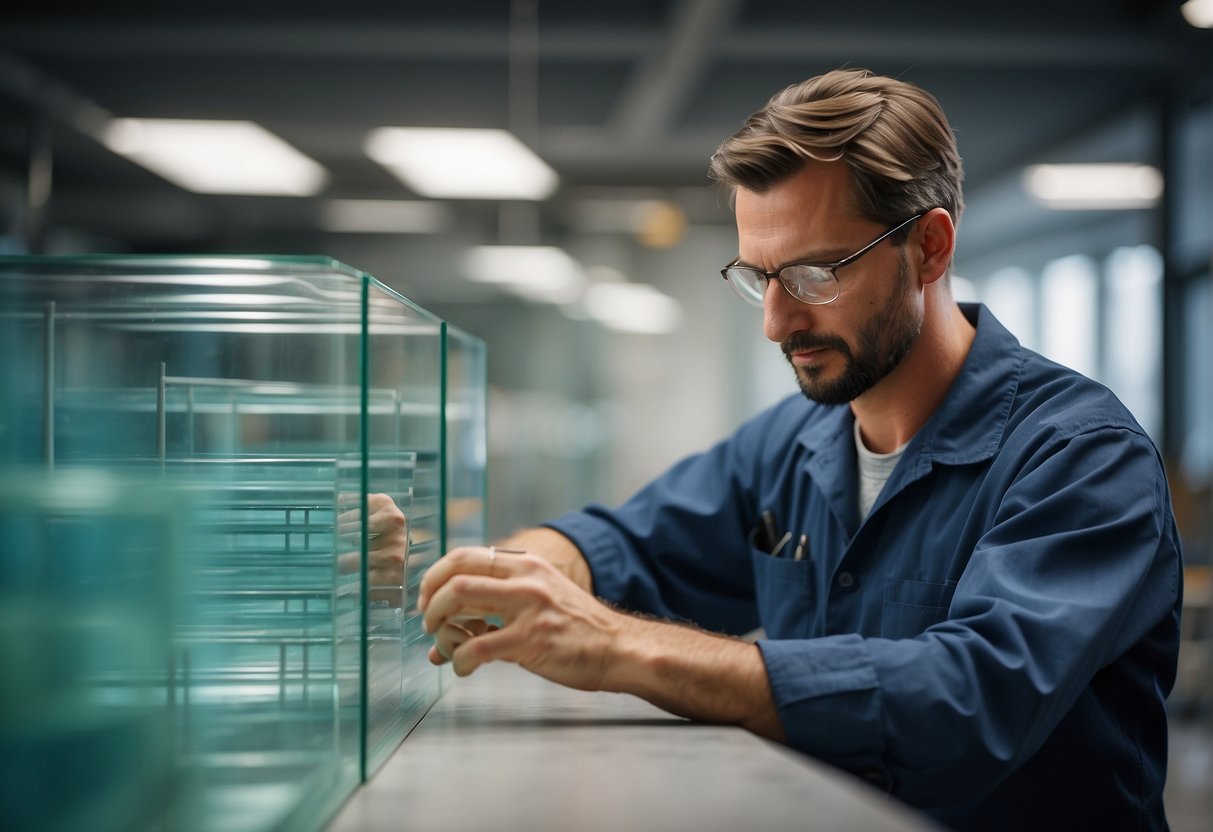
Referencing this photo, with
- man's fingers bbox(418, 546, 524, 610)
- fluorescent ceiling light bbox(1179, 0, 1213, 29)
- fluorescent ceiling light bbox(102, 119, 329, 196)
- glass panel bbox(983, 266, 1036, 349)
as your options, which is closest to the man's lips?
man's fingers bbox(418, 546, 524, 610)

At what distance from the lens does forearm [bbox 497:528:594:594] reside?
4.06ft

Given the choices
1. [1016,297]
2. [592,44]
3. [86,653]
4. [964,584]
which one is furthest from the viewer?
[1016,297]

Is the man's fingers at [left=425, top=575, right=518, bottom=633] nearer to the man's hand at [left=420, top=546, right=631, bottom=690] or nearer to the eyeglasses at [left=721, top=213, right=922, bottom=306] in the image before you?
the man's hand at [left=420, top=546, right=631, bottom=690]

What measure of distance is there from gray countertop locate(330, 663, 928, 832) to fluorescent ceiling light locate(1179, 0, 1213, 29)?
12.0 ft

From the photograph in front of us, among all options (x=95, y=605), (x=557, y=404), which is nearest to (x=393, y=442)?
(x=95, y=605)

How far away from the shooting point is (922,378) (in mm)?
1240

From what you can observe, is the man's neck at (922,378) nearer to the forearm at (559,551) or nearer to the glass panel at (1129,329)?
the forearm at (559,551)

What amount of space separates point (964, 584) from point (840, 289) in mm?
372

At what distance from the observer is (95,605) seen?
1.88ft

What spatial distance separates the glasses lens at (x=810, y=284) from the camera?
1158 millimetres

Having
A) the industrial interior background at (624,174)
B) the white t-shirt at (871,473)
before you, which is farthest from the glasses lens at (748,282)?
the industrial interior background at (624,174)

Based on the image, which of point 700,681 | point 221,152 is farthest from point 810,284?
point 221,152

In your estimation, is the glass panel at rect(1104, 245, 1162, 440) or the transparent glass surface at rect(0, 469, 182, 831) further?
the glass panel at rect(1104, 245, 1162, 440)

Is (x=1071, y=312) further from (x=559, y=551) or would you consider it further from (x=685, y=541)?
(x=559, y=551)
